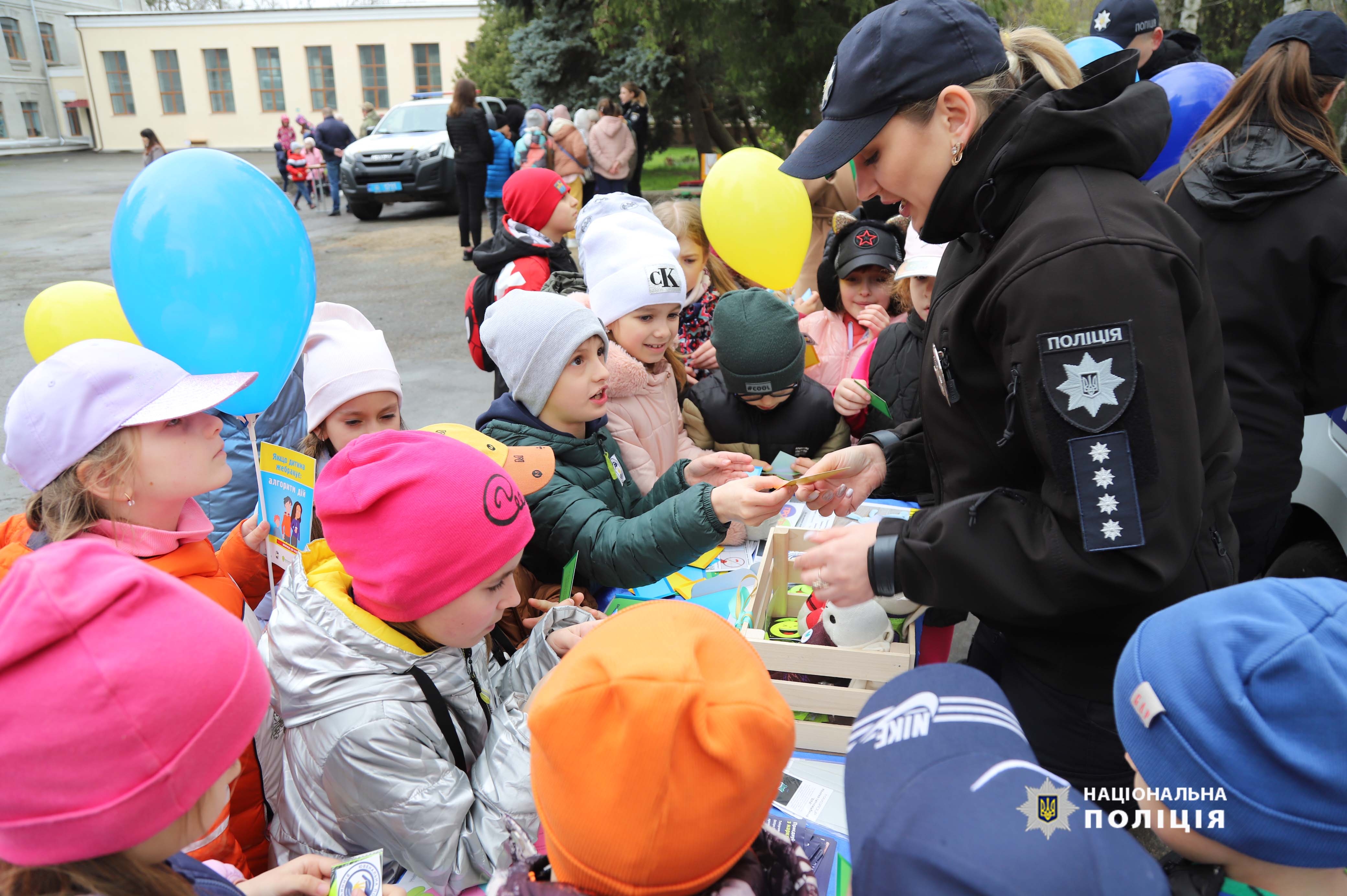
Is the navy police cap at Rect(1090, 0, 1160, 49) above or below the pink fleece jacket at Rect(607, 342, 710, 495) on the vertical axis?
above

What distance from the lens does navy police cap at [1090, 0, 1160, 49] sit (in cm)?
532

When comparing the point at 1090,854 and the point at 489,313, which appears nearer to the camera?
the point at 1090,854

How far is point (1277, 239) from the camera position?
2.43 metres

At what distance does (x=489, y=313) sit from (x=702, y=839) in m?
2.25

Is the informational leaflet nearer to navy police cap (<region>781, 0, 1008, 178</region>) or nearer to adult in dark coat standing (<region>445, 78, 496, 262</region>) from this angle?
navy police cap (<region>781, 0, 1008, 178</region>)

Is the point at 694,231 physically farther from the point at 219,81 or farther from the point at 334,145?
the point at 219,81

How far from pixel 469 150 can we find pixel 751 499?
1076 centimetres

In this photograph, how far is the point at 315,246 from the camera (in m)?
13.2

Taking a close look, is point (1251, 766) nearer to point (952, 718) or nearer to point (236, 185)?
point (952, 718)

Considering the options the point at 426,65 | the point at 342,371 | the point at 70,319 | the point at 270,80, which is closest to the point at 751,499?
the point at 342,371

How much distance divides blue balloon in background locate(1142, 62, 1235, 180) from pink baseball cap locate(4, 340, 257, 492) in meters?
4.31

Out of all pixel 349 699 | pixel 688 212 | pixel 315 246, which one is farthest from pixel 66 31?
pixel 349 699

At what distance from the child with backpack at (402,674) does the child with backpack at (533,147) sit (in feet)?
33.5

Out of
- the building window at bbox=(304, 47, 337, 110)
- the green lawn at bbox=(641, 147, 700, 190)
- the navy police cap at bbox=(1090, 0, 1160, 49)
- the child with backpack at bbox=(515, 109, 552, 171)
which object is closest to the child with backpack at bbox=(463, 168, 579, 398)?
the navy police cap at bbox=(1090, 0, 1160, 49)
